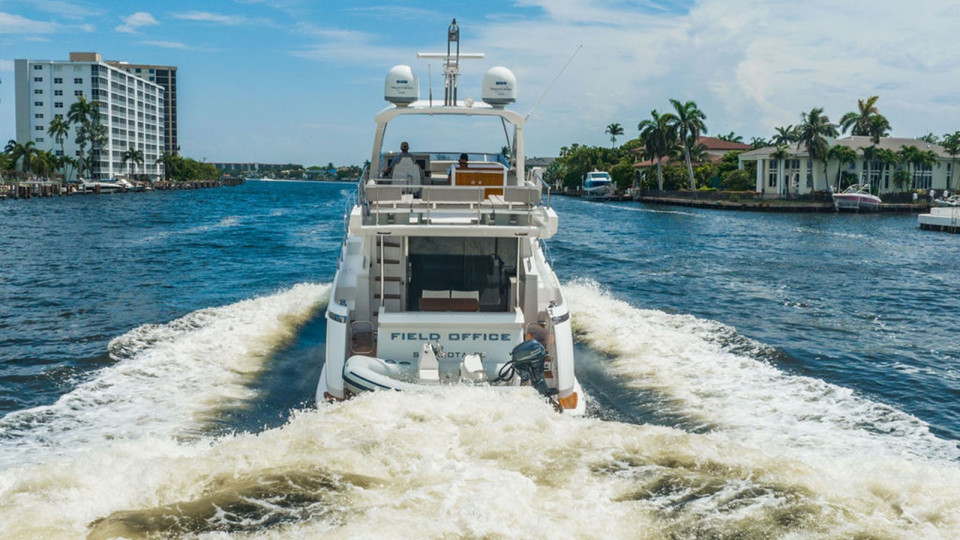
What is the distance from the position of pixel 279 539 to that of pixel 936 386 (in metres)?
11.5

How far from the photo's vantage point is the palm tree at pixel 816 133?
8181cm

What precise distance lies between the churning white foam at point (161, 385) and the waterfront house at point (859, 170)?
79.2 meters

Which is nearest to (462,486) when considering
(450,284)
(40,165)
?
(450,284)

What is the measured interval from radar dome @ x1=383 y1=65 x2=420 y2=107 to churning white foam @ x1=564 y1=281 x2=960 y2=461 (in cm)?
584

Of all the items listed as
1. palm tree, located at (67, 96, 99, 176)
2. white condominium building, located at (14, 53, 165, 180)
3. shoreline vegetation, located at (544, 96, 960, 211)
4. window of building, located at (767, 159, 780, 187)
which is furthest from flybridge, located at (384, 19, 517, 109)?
white condominium building, located at (14, 53, 165, 180)

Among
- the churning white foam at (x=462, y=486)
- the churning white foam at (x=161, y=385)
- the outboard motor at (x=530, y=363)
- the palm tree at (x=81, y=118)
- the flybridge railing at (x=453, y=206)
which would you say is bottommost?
the churning white foam at (x=161, y=385)

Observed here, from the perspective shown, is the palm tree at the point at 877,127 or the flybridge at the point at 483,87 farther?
the palm tree at the point at 877,127

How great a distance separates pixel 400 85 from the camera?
1247cm

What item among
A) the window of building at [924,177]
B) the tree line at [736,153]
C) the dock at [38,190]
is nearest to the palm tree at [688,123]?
the tree line at [736,153]

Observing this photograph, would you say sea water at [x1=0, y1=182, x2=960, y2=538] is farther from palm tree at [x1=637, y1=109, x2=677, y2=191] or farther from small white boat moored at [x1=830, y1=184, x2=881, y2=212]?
palm tree at [x1=637, y1=109, x2=677, y2=191]

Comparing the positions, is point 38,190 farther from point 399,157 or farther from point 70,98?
point 399,157

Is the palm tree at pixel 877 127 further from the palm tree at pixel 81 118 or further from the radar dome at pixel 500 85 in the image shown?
the palm tree at pixel 81 118

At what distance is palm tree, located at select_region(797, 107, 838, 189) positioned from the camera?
268 feet

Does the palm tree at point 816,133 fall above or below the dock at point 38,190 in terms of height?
above
